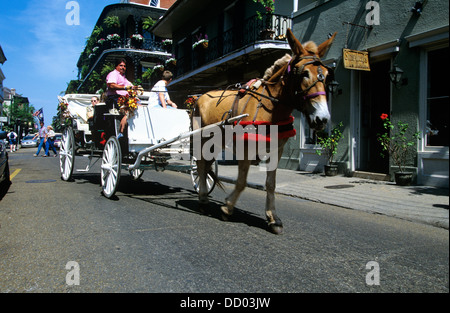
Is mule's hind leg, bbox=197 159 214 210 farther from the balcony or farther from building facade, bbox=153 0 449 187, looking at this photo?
the balcony

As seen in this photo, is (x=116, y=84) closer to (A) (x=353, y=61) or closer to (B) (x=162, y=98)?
(B) (x=162, y=98)

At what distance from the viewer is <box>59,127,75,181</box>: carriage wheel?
8297mm

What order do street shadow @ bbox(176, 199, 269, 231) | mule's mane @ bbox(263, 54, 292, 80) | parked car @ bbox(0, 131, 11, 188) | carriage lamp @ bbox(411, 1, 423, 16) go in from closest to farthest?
1. mule's mane @ bbox(263, 54, 292, 80)
2. street shadow @ bbox(176, 199, 269, 231)
3. parked car @ bbox(0, 131, 11, 188)
4. carriage lamp @ bbox(411, 1, 423, 16)

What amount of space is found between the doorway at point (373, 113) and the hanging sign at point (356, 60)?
2.83 feet

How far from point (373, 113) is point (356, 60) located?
207 centimetres

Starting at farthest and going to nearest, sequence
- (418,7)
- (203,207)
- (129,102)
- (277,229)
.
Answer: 1. (418,7)
2. (129,102)
3. (203,207)
4. (277,229)

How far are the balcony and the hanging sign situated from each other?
168 inches

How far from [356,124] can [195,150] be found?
6664 millimetres

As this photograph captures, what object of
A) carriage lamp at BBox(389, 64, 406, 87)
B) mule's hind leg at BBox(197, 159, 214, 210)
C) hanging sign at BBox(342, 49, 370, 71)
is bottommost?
mule's hind leg at BBox(197, 159, 214, 210)

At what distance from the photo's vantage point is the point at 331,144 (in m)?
11.0

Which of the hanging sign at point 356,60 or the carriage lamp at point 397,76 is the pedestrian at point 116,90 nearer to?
the hanging sign at point 356,60

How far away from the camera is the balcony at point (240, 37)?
532 inches

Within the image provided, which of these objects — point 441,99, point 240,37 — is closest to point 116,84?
point 441,99

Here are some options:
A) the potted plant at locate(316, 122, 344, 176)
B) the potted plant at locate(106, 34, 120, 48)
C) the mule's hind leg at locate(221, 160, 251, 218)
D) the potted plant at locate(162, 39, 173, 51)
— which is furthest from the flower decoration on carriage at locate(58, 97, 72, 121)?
the potted plant at locate(106, 34, 120, 48)
